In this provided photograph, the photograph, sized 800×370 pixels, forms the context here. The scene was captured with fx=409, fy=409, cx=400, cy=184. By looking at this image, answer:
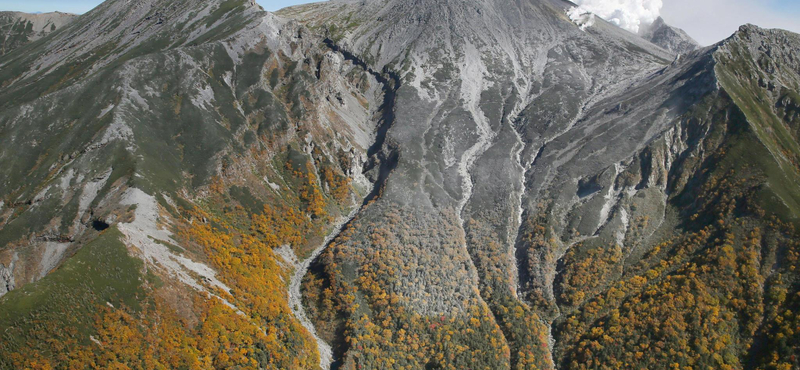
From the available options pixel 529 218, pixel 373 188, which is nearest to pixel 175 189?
pixel 373 188

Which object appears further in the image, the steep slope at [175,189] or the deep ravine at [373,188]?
the deep ravine at [373,188]

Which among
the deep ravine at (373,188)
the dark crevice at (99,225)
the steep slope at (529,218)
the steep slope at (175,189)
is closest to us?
the steep slope at (175,189)

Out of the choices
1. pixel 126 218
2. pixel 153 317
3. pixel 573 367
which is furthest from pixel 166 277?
pixel 573 367

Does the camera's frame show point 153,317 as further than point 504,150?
No

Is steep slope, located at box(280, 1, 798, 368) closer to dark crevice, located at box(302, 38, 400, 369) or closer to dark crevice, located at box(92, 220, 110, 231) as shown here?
dark crevice, located at box(302, 38, 400, 369)

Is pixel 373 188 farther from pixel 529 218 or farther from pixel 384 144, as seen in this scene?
pixel 529 218

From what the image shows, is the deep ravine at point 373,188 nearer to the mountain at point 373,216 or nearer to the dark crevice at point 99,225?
the mountain at point 373,216

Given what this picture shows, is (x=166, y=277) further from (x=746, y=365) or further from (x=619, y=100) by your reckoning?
(x=619, y=100)

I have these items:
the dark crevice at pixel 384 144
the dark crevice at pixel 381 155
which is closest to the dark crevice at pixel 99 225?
the dark crevice at pixel 381 155
